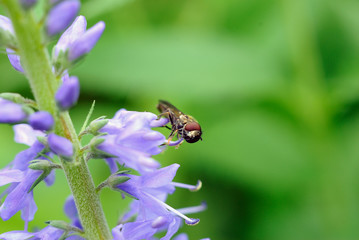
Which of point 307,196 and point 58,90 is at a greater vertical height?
point 58,90

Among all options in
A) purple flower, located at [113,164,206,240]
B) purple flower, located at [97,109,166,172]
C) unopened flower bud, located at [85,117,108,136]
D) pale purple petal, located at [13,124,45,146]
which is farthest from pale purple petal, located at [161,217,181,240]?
pale purple petal, located at [13,124,45,146]

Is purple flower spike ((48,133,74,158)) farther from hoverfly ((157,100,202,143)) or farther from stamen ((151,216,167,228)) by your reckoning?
hoverfly ((157,100,202,143))

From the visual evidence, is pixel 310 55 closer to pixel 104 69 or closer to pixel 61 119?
pixel 104 69

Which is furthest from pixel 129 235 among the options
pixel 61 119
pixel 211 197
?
pixel 211 197

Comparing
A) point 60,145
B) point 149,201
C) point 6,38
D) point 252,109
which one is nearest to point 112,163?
point 149,201

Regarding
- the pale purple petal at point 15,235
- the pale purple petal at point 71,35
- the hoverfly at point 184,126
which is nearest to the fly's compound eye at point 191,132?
the hoverfly at point 184,126

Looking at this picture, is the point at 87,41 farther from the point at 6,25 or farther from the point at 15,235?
the point at 15,235
